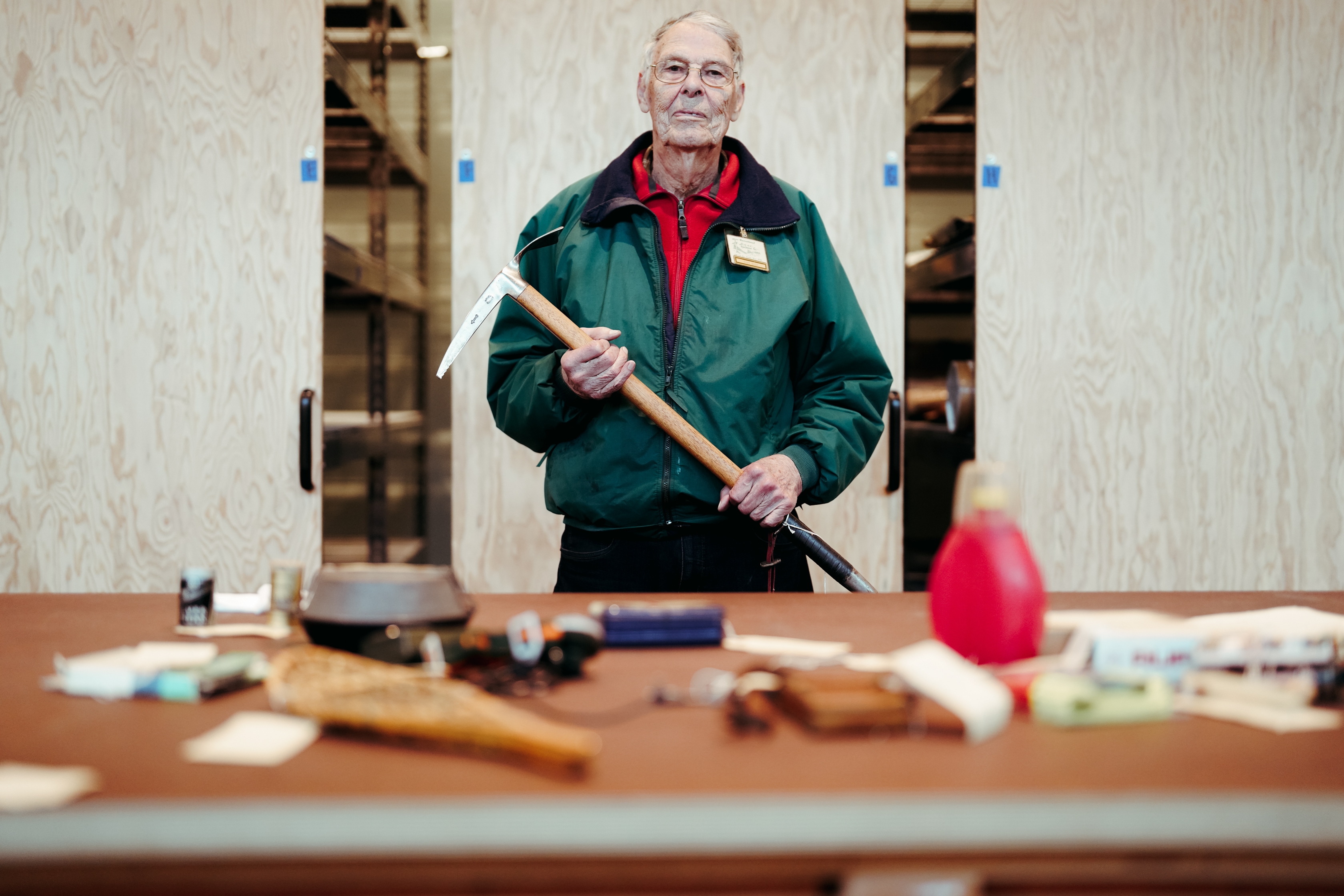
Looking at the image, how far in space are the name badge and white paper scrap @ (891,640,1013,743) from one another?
119 cm

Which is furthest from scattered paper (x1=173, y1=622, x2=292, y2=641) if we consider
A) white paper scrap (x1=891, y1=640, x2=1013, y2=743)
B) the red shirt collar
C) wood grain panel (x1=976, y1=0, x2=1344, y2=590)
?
wood grain panel (x1=976, y1=0, x2=1344, y2=590)

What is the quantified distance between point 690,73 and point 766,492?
2.84 feet

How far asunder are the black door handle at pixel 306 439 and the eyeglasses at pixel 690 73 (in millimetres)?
1309

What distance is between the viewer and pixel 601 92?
2.79m

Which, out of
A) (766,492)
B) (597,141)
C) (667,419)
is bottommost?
(766,492)

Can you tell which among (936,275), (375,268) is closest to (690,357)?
(936,275)

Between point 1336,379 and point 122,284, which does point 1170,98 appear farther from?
point 122,284

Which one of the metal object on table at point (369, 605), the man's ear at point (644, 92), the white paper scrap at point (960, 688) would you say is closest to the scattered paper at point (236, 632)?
the metal object on table at point (369, 605)

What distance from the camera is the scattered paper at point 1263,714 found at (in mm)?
784

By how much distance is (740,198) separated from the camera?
2033mm

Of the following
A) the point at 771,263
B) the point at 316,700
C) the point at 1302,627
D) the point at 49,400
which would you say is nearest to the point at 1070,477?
the point at 771,263

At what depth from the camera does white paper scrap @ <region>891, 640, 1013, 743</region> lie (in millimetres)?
744

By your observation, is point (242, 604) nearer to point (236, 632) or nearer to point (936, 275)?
point (236, 632)

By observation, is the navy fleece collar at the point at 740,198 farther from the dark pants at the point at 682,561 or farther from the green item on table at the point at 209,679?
the green item on table at the point at 209,679
